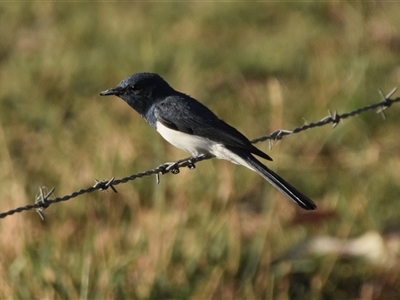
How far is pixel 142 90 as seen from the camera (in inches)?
177

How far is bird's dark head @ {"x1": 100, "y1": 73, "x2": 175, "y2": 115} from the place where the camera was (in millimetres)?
4449

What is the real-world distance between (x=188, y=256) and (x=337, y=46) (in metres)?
5.63

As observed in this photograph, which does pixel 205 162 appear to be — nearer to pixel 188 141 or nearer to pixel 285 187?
pixel 188 141

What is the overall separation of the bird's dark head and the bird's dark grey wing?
52mm

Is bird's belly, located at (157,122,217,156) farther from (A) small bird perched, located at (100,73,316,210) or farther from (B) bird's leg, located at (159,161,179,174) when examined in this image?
(B) bird's leg, located at (159,161,179,174)

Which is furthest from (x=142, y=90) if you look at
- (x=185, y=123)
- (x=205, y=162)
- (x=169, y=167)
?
(x=205, y=162)

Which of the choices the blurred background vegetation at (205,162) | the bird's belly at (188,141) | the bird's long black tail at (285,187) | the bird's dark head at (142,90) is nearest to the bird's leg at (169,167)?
the bird's belly at (188,141)

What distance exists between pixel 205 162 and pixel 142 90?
2524mm

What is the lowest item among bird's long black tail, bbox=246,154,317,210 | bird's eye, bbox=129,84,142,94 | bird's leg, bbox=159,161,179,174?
bird's long black tail, bbox=246,154,317,210

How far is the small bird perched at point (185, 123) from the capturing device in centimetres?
418

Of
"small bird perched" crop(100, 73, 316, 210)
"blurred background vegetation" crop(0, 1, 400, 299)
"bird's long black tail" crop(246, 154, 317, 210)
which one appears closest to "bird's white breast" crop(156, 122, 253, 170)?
"small bird perched" crop(100, 73, 316, 210)

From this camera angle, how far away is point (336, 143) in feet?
25.2

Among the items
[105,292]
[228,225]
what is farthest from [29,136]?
[105,292]

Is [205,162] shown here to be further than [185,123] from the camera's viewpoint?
Yes
